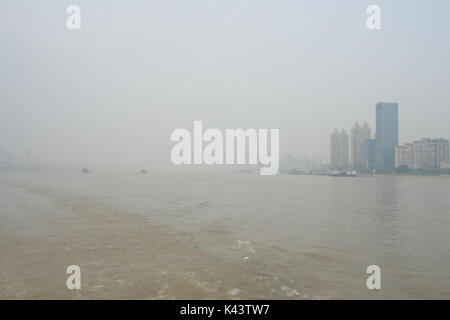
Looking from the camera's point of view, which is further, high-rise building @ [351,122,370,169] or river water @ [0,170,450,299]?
high-rise building @ [351,122,370,169]

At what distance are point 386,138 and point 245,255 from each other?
17179 cm

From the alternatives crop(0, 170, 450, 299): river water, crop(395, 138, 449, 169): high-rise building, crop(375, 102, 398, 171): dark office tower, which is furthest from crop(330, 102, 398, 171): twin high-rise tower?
crop(0, 170, 450, 299): river water

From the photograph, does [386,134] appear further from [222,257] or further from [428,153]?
[222,257]

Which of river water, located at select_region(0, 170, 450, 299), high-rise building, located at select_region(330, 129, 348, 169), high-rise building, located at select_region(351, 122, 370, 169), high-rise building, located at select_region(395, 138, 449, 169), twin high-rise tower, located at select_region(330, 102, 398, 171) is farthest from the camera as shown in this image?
high-rise building, located at select_region(330, 129, 348, 169)

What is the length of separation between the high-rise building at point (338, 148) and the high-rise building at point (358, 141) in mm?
6763

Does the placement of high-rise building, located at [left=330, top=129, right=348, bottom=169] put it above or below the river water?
above

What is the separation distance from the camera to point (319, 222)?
11.9 metres

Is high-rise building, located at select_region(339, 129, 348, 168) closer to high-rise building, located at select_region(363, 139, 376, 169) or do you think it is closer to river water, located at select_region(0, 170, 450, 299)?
high-rise building, located at select_region(363, 139, 376, 169)

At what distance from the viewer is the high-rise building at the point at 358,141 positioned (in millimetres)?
169712

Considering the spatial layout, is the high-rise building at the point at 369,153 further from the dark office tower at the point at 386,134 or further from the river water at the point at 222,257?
the river water at the point at 222,257

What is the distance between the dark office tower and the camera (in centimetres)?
14962

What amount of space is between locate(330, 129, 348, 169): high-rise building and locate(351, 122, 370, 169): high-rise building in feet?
22.2

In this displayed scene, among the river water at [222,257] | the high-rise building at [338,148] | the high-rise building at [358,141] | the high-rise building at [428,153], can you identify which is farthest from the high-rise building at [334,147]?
the river water at [222,257]
